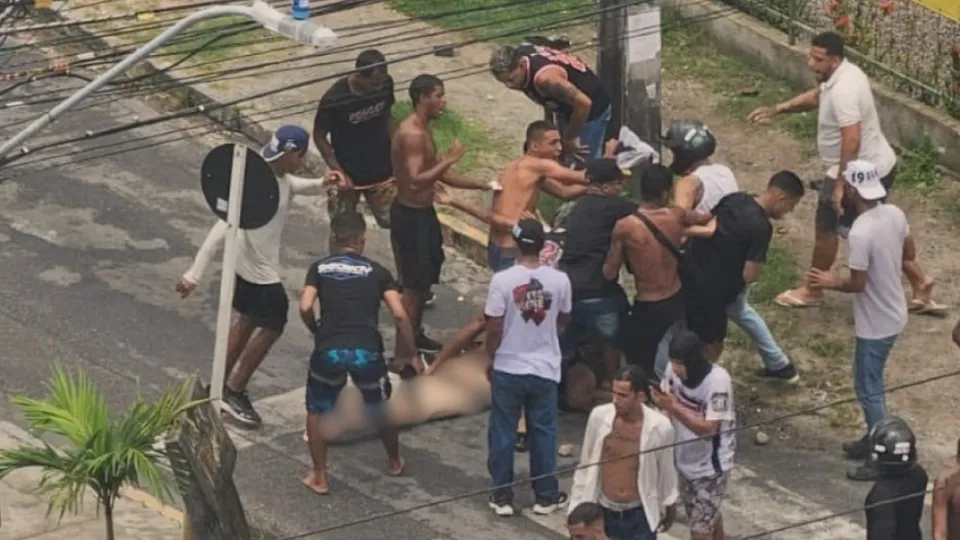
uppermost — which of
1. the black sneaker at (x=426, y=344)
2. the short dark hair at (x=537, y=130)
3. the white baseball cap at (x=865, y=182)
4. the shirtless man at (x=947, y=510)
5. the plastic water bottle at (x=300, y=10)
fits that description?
the plastic water bottle at (x=300, y=10)

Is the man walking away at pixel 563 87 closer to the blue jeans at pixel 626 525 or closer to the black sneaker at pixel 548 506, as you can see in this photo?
the black sneaker at pixel 548 506

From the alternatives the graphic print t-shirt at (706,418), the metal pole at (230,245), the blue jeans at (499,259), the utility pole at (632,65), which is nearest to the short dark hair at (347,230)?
the metal pole at (230,245)

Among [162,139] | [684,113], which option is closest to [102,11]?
[162,139]

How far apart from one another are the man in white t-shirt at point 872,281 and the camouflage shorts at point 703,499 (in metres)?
1.47

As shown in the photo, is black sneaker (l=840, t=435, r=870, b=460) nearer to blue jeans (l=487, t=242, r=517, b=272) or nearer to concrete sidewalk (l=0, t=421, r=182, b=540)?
blue jeans (l=487, t=242, r=517, b=272)

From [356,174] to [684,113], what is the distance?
3945mm

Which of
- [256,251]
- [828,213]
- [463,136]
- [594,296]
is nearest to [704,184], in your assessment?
[594,296]

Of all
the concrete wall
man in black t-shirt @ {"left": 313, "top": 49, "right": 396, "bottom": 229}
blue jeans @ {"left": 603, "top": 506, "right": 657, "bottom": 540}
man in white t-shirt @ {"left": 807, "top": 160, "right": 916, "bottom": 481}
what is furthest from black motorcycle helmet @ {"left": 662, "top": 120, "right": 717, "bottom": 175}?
the concrete wall

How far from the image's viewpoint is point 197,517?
11.4 m

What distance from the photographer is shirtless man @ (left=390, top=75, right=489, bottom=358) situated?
14.3 metres

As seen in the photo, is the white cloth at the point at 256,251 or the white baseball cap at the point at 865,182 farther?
the white cloth at the point at 256,251

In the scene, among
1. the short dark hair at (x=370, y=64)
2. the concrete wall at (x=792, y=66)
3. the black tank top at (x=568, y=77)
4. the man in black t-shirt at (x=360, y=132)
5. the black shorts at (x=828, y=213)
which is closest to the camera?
the short dark hair at (x=370, y=64)

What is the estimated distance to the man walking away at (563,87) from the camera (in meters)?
15.2

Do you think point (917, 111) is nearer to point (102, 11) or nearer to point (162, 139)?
point (162, 139)
